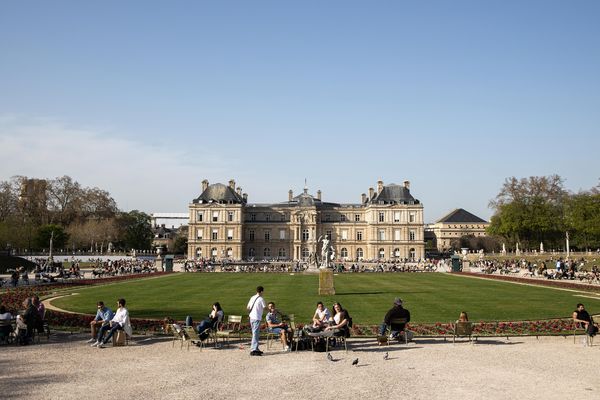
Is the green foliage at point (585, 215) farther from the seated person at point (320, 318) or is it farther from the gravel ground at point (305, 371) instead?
the seated person at point (320, 318)

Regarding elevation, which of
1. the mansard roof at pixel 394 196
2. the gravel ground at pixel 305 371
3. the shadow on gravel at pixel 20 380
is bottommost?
the gravel ground at pixel 305 371

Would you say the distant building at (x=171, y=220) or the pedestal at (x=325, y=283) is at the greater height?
the distant building at (x=171, y=220)

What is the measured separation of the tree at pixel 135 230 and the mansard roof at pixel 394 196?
4274 cm

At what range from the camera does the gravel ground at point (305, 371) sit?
9961 millimetres

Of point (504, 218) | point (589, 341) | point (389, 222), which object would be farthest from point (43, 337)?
point (389, 222)

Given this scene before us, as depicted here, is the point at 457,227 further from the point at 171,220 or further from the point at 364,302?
the point at 364,302

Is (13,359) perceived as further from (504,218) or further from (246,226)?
(246,226)

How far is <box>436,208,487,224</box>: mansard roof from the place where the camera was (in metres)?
144

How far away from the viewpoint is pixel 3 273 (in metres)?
48.9

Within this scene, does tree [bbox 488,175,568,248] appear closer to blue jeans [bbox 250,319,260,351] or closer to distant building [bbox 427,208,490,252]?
distant building [bbox 427,208,490,252]

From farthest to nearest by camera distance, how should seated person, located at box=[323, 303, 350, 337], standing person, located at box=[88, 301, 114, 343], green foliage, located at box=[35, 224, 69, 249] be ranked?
1. green foliage, located at box=[35, 224, 69, 249]
2. standing person, located at box=[88, 301, 114, 343]
3. seated person, located at box=[323, 303, 350, 337]

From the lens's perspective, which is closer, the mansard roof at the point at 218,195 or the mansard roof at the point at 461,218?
the mansard roof at the point at 218,195

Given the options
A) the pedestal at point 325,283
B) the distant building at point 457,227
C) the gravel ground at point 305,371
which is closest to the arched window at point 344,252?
the distant building at point 457,227

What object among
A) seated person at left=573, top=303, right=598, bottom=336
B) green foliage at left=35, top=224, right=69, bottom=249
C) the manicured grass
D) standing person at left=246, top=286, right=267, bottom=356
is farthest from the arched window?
standing person at left=246, top=286, right=267, bottom=356
